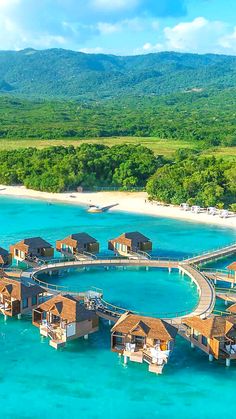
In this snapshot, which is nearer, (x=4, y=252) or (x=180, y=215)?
(x=4, y=252)

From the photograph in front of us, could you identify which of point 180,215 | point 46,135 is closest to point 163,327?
point 180,215

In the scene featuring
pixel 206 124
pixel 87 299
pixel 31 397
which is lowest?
pixel 31 397

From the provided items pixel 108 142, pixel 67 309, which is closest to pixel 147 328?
pixel 67 309

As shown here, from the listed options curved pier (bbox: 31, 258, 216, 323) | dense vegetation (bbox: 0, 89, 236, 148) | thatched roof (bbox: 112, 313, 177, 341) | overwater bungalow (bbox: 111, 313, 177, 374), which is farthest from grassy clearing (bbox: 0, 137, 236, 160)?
overwater bungalow (bbox: 111, 313, 177, 374)

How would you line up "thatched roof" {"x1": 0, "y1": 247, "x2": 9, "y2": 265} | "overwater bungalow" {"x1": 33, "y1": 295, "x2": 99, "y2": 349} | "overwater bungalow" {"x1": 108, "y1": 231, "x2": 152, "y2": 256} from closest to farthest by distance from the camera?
"overwater bungalow" {"x1": 33, "y1": 295, "x2": 99, "y2": 349} → "thatched roof" {"x1": 0, "y1": 247, "x2": 9, "y2": 265} → "overwater bungalow" {"x1": 108, "y1": 231, "x2": 152, "y2": 256}

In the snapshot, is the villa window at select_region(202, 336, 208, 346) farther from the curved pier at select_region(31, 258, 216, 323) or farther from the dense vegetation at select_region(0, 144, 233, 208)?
the dense vegetation at select_region(0, 144, 233, 208)

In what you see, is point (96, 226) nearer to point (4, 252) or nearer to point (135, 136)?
point (4, 252)

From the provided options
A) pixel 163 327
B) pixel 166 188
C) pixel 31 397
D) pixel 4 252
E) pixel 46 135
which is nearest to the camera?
pixel 31 397
